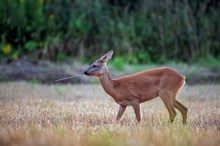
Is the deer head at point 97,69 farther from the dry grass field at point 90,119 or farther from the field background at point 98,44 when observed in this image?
the field background at point 98,44

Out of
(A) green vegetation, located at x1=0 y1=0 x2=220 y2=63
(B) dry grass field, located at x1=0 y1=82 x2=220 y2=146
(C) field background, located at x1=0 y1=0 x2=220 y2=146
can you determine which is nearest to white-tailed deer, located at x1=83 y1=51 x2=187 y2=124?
(B) dry grass field, located at x1=0 y1=82 x2=220 y2=146

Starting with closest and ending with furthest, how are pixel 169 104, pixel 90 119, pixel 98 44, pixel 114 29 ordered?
pixel 90 119, pixel 169 104, pixel 98 44, pixel 114 29

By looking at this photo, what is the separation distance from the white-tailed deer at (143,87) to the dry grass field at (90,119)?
0.25 metres

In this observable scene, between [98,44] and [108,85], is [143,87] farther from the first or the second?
[98,44]

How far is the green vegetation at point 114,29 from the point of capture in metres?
18.7

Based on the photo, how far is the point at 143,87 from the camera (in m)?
10.0

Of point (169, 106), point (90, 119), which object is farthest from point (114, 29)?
point (90, 119)

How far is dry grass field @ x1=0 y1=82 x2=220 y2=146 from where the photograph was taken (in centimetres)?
702

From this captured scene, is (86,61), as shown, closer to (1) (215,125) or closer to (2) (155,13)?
(2) (155,13)

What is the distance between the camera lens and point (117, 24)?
64.1 ft

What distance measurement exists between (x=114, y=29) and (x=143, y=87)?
950 cm

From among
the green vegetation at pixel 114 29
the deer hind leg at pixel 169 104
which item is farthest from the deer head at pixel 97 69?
the green vegetation at pixel 114 29

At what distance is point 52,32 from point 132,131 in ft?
38.3

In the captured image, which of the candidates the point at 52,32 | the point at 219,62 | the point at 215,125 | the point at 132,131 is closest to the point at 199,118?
the point at 215,125
